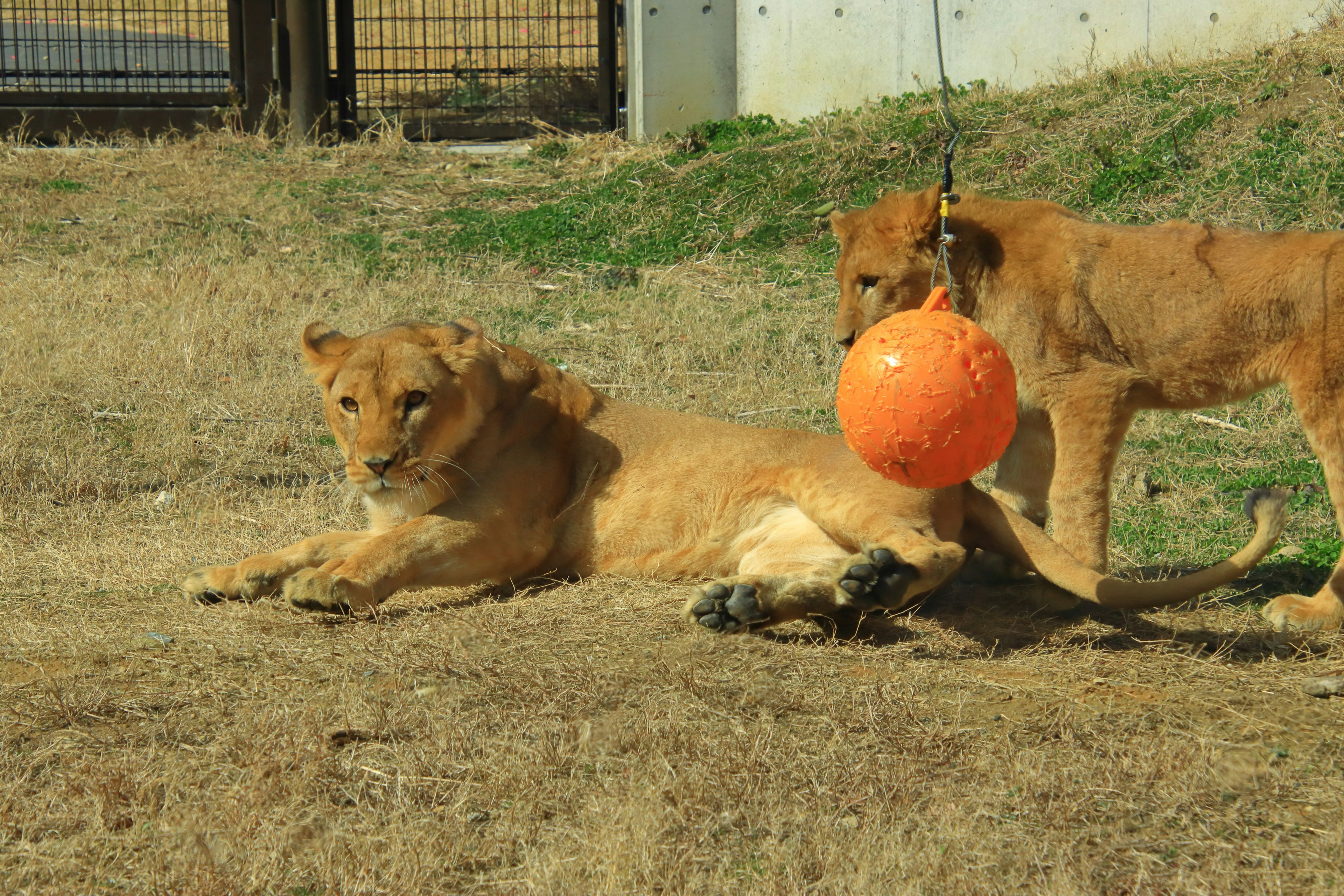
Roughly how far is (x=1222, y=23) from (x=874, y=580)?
30.6 ft

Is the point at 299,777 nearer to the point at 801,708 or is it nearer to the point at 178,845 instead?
the point at 178,845

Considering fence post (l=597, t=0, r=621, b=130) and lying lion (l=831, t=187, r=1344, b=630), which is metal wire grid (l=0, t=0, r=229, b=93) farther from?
lying lion (l=831, t=187, r=1344, b=630)

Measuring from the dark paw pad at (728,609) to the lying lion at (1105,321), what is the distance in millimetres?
1470

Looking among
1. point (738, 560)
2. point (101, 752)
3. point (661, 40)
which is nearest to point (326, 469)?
point (738, 560)

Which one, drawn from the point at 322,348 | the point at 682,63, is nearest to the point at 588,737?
the point at 322,348

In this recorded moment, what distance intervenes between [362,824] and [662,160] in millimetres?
9787

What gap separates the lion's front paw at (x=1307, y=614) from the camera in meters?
4.70

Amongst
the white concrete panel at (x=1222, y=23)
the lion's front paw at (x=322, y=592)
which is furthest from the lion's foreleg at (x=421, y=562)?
the white concrete panel at (x=1222, y=23)

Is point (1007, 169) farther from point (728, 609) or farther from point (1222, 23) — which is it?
point (728, 609)

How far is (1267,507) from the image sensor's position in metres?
4.04

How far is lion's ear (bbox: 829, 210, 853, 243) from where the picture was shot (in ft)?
18.9

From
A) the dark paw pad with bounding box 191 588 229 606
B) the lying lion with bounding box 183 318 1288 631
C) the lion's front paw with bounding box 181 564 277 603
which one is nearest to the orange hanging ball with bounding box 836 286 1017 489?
the lying lion with bounding box 183 318 1288 631

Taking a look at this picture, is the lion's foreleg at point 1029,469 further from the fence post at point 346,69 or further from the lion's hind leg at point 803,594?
the fence post at point 346,69

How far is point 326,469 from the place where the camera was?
270 inches
